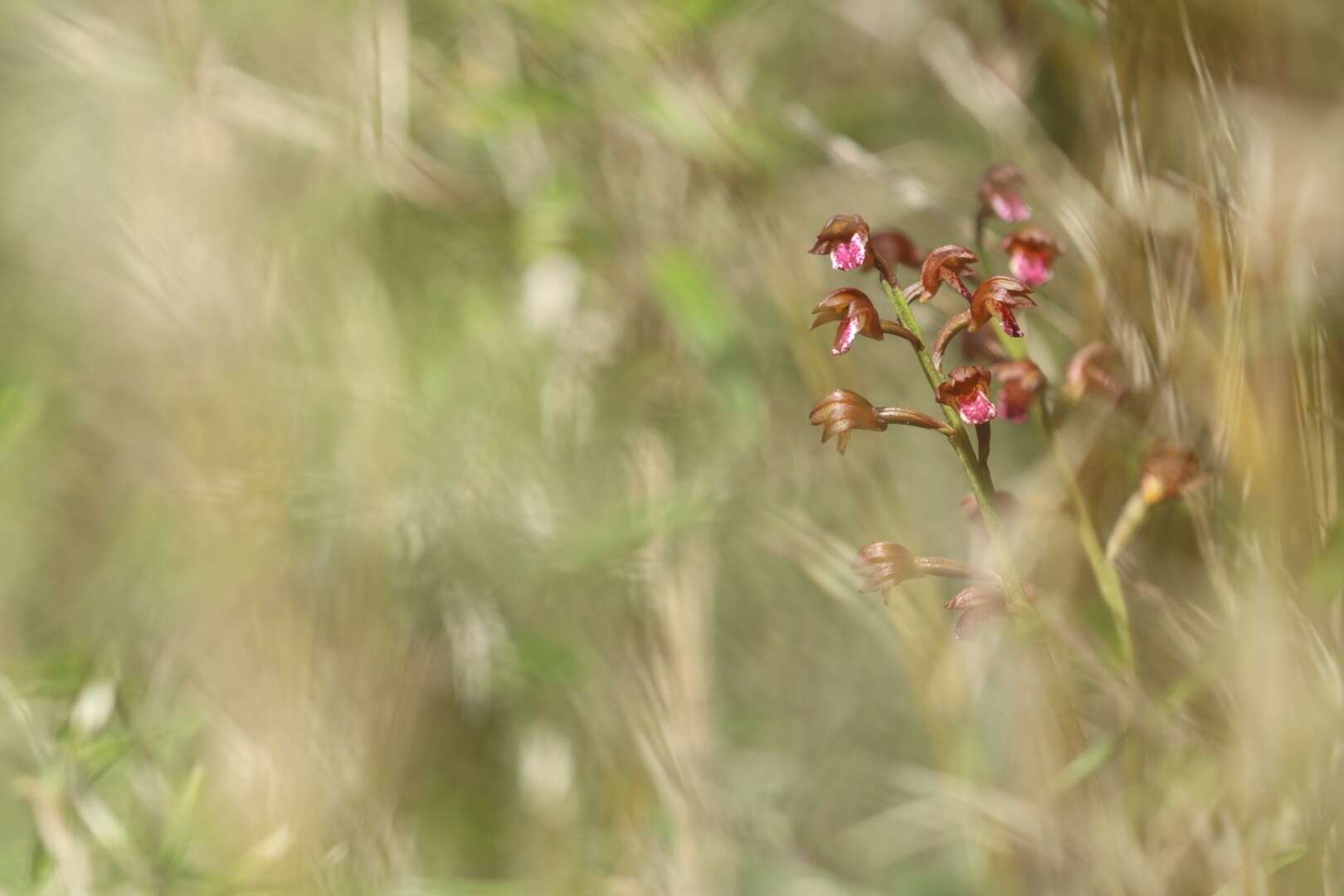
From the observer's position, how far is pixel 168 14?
1.17m

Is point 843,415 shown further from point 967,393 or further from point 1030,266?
point 1030,266

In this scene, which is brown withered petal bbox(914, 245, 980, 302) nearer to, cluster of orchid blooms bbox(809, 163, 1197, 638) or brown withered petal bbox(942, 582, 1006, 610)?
cluster of orchid blooms bbox(809, 163, 1197, 638)

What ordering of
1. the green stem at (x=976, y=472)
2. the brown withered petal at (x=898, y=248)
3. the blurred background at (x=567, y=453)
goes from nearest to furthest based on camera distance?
1. the green stem at (x=976, y=472)
2. the brown withered petal at (x=898, y=248)
3. the blurred background at (x=567, y=453)

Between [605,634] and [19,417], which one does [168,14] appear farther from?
[605,634]

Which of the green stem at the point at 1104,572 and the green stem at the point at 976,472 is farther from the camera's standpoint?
the green stem at the point at 1104,572

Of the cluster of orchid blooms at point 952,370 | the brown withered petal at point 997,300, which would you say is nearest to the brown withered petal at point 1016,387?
the cluster of orchid blooms at point 952,370

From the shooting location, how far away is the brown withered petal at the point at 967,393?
0.54m

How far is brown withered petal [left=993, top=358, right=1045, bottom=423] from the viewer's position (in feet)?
2.25

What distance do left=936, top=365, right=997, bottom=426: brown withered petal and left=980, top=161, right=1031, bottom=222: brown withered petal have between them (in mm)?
185

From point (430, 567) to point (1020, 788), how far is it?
569 millimetres

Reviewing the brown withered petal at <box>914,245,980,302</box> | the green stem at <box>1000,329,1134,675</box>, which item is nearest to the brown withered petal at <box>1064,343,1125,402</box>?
the green stem at <box>1000,329,1134,675</box>

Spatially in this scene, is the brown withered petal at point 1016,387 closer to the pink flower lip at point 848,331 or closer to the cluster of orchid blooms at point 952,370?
the cluster of orchid blooms at point 952,370

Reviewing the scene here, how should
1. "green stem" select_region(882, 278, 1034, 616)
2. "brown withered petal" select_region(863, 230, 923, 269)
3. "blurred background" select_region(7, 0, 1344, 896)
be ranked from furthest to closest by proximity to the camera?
"blurred background" select_region(7, 0, 1344, 896), "brown withered petal" select_region(863, 230, 923, 269), "green stem" select_region(882, 278, 1034, 616)

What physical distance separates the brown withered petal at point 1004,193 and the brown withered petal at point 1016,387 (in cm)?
9
